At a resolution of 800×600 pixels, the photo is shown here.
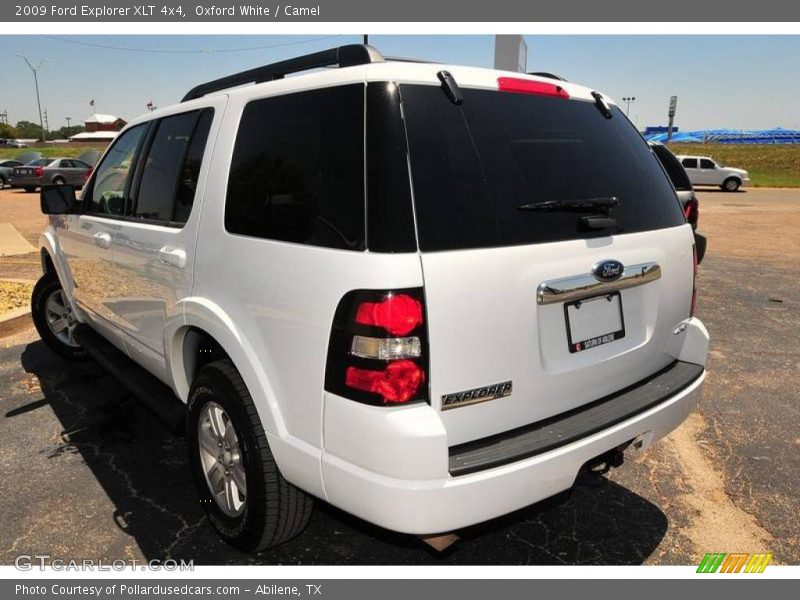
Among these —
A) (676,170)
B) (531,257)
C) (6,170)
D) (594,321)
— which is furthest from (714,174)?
(6,170)

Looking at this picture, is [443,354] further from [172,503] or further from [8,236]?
[8,236]

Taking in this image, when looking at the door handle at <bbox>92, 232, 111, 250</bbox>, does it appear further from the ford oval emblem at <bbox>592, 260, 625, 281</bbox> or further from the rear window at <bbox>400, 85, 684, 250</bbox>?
the ford oval emblem at <bbox>592, 260, 625, 281</bbox>

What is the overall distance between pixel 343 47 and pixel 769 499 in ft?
10.3

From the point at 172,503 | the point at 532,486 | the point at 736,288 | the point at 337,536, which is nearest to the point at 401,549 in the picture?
the point at 337,536

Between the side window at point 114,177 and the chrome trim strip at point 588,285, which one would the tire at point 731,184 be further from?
the side window at point 114,177

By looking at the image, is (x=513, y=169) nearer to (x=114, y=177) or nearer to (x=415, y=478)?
(x=415, y=478)

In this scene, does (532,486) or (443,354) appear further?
(532,486)

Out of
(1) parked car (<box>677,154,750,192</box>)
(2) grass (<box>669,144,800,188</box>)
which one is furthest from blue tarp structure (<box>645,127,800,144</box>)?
(1) parked car (<box>677,154,750,192</box>)

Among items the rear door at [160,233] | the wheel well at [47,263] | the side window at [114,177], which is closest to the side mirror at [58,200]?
the side window at [114,177]

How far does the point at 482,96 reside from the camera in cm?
227

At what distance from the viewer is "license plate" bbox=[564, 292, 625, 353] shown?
2291 millimetres

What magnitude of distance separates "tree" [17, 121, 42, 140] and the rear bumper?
161m

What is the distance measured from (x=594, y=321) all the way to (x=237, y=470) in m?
1.64

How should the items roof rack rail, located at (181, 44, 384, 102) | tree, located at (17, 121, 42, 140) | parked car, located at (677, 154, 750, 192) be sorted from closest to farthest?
1. roof rack rail, located at (181, 44, 384, 102)
2. parked car, located at (677, 154, 750, 192)
3. tree, located at (17, 121, 42, 140)
